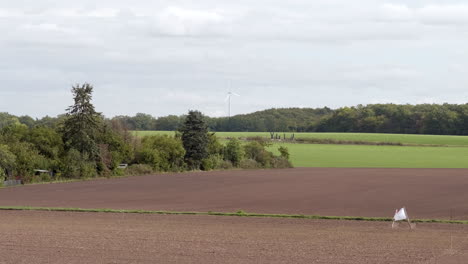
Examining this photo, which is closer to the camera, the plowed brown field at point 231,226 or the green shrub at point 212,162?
the plowed brown field at point 231,226

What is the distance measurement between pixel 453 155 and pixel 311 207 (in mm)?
81914

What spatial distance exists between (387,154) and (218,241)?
103349 mm

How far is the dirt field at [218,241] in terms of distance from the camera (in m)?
26.8

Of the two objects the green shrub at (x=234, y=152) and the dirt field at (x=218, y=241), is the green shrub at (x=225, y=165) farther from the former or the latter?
the dirt field at (x=218, y=241)

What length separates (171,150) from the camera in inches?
3391

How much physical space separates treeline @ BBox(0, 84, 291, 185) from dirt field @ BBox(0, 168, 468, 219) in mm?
3156

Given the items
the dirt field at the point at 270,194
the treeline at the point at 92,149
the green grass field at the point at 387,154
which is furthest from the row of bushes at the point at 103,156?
the green grass field at the point at 387,154

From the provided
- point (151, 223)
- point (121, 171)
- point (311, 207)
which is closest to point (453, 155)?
point (121, 171)

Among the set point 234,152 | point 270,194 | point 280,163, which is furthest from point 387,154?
point 270,194

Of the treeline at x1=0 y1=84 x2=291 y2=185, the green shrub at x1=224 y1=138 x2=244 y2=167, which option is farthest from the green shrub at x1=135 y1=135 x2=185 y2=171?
the green shrub at x1=224 y1=138 x2=244 y2=167

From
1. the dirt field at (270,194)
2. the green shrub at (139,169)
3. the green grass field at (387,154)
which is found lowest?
the dirt field at (270,194)

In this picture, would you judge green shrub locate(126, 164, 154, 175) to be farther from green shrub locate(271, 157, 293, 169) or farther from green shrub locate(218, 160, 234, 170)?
green shrub locate(271, 157, 293, 169)

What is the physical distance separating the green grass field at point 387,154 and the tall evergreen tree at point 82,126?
18.4 meters

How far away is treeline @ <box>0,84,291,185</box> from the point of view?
229 feet
